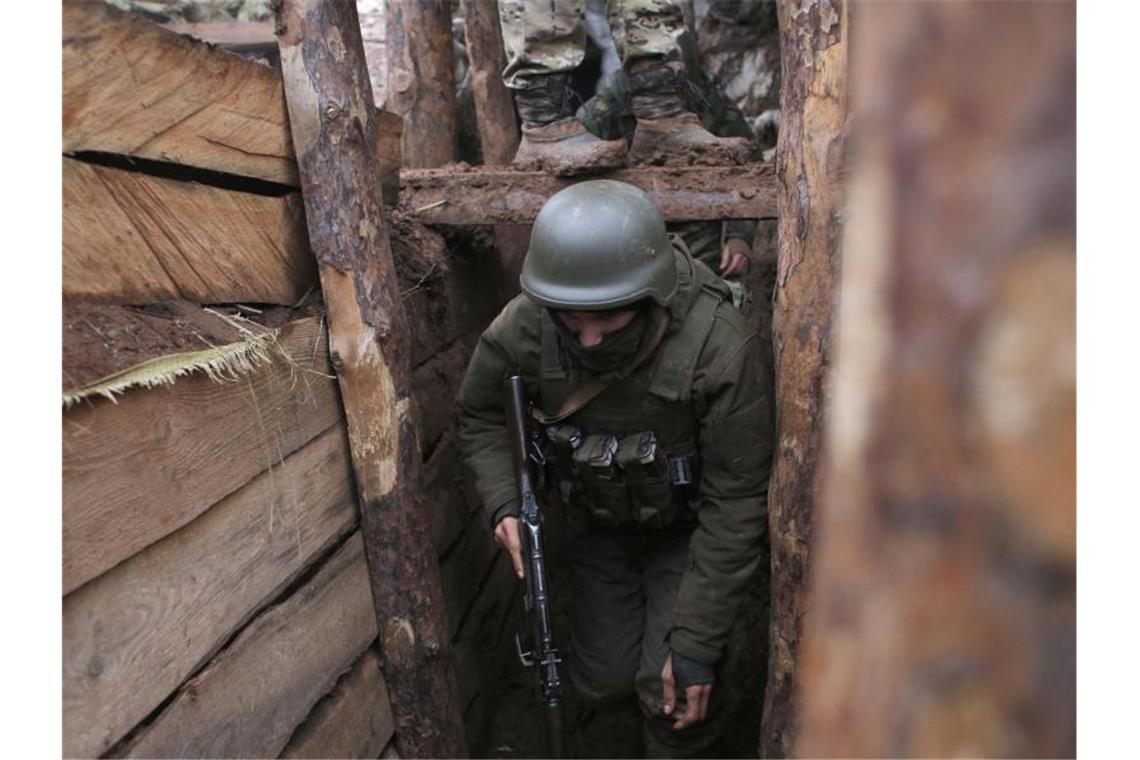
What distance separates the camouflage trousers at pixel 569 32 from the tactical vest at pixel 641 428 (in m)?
1.17

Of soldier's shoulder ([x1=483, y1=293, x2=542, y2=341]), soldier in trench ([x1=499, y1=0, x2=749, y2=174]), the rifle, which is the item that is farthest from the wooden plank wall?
soldier in trench ([x1=499, y1=0, x2=749, y2=174])

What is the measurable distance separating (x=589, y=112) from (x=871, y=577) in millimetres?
4159

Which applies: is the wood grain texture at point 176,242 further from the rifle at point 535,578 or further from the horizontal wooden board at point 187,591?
the rifle at point 535,578

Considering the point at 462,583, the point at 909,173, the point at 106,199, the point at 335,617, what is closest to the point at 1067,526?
the point at 909,173

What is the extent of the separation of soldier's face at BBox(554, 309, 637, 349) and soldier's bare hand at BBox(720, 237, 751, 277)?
1.53 metres

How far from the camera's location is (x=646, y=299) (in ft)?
10.3

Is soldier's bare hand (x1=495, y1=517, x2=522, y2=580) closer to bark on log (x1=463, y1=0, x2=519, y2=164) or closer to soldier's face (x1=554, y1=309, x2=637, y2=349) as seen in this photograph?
soldier's face (x1=554, y1=309, x2=637, y2=349)

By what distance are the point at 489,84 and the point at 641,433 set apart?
252 cm

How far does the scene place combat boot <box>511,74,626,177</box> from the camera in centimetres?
386

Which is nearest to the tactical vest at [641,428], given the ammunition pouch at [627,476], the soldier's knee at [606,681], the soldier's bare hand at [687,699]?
the ammunition pouch at [627,476]

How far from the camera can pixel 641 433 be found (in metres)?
3.38

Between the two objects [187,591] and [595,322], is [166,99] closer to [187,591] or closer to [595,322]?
[187,591]

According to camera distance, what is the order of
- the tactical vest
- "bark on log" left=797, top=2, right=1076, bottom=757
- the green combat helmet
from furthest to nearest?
1. the tactical vest
2. the green combat helmet
3. "bark on log" left=797, top=2, right=1076, bottom=757

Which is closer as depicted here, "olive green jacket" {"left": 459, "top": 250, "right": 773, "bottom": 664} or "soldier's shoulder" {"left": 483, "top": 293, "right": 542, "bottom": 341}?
"olive green jacket" {"left": 459, "top": 250, "right": 773, "bottom": 664}
